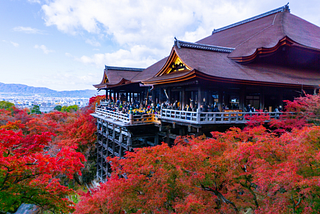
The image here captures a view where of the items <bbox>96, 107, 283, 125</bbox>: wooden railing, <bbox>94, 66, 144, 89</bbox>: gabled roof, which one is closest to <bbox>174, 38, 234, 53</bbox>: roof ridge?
<bbox>96, 107, 283, 125</bbox>: wooden railing

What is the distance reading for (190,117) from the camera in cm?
1104

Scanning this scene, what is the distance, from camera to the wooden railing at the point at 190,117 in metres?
10.8

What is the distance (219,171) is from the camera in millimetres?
7211


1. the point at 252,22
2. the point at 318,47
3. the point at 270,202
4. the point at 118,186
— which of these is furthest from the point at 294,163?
the point at 252,22

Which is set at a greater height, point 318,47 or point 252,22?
point 252,22

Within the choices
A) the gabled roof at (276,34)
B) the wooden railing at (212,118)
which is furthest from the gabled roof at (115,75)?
the wooden railing at (212,118)

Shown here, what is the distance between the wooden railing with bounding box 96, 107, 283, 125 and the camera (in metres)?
10.8

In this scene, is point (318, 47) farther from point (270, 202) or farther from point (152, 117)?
point (270, 202)

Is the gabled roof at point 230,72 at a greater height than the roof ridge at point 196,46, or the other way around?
the roof ridge at point 196,46

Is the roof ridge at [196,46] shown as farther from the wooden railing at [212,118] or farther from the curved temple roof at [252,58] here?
the wooden railing at [212,118]

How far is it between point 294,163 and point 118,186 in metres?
5.55

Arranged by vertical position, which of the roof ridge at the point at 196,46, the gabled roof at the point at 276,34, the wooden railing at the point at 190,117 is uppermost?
the gabled roof at the point at 276,34

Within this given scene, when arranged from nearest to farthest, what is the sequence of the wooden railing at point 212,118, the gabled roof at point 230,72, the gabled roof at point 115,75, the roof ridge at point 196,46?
1. the wooden railing at point 212,118
2. the gabled roof at point 230,72
3. the roof ridge at point 196,46
4. the gabled roof at point 115,75

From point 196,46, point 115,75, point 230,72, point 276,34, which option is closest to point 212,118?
point 230,72
